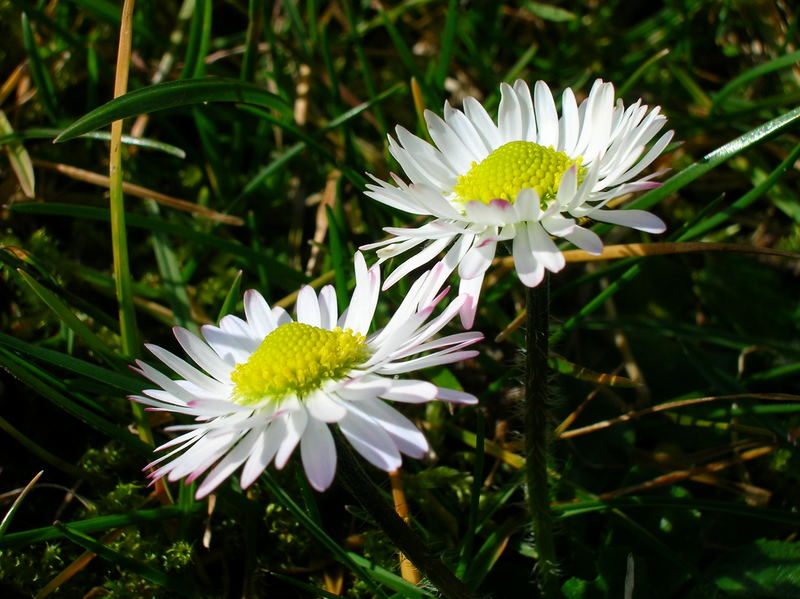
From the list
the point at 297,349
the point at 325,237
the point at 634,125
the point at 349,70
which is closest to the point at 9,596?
the point at 297,349

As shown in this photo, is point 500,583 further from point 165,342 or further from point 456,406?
point 165,342

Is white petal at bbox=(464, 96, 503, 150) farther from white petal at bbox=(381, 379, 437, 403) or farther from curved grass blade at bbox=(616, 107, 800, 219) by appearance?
white petal at bbox=(381, 379, 437, 403)

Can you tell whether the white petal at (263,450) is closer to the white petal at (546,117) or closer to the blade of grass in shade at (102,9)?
the white petal at (546,117)

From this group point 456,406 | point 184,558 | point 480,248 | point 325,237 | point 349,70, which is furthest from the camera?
point 349,70

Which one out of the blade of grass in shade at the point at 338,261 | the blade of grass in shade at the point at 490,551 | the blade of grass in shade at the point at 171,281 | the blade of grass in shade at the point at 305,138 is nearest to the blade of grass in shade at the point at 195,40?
the blade of grass in shade at the point at 305,138

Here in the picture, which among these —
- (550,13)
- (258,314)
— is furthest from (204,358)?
(550,13)

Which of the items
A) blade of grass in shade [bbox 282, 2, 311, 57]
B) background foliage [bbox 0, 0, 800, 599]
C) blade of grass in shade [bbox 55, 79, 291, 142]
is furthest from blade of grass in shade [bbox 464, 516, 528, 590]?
blade of grass in shade [bbox 282, 2, 311, 57]
